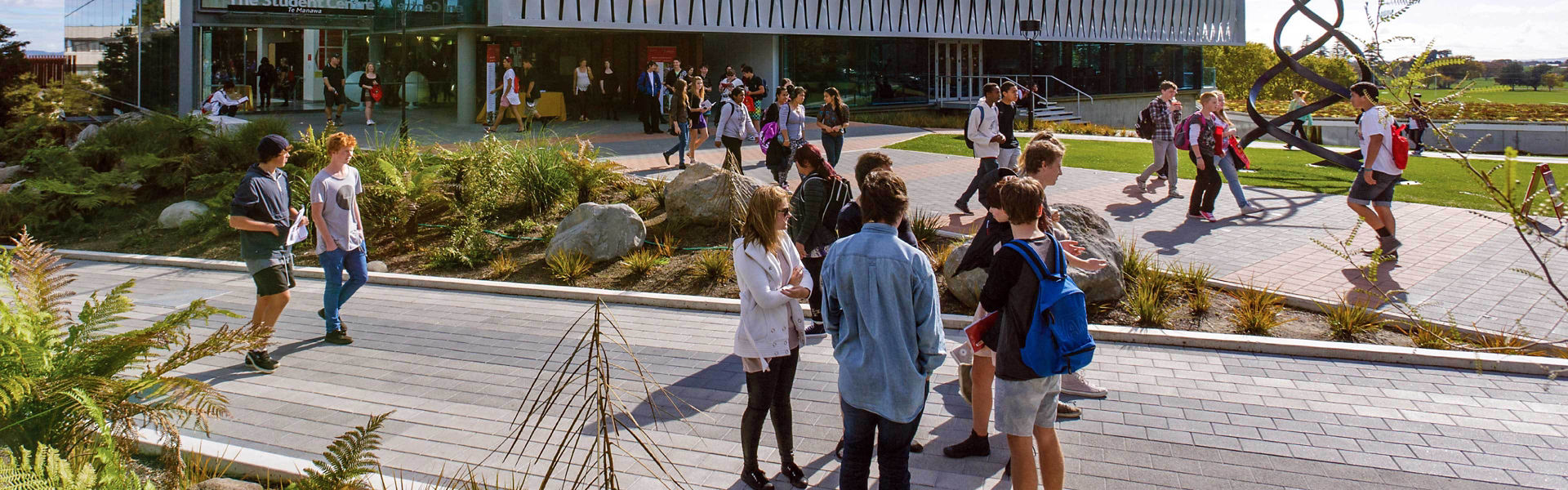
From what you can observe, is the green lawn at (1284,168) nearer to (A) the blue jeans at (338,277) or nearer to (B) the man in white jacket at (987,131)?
(B) the man in white jacket at (987,131)

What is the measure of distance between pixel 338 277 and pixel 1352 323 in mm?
7283

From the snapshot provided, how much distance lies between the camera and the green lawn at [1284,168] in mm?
15219

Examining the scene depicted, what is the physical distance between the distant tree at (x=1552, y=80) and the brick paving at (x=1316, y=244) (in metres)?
5.94

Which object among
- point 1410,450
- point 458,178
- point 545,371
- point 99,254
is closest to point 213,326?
point 545,371

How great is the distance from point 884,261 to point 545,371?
3.58m

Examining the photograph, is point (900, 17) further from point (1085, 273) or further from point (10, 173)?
point (1085, 273)

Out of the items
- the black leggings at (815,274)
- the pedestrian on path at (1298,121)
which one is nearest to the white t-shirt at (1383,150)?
the black leggings at (815,274)

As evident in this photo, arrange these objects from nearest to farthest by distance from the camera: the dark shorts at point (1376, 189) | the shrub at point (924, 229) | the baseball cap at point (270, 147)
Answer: the baseball cap at point (270, 147) < the dark shorts at point (1376, 189) < the shrub at point (924, 229)

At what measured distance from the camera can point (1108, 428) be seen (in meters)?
6.04

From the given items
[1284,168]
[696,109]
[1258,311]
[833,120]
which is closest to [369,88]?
[696,109]

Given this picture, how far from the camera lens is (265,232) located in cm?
750

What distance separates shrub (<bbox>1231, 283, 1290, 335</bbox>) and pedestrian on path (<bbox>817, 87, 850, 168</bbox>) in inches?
286

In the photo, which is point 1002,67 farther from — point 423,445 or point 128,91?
point 423,445

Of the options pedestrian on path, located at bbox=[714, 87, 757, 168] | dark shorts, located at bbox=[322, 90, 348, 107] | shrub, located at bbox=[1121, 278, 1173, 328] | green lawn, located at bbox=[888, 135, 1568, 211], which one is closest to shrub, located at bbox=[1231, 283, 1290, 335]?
shrub, located at bbox=[1121, 278, 1173, 328]
